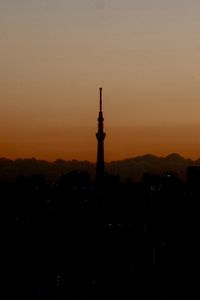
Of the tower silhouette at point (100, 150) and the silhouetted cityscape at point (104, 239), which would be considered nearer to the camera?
the silhouetted cityscape at point (104, 239)

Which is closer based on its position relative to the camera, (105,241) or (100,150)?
(105,241)

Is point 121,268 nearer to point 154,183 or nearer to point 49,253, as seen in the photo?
point 49,253

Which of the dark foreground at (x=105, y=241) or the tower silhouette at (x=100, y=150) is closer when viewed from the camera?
the dark foreground at (x=105, y=241)

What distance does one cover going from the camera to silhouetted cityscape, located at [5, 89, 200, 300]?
97.1 meters

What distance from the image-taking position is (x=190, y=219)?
147 m

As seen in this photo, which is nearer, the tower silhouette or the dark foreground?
the dark foreground

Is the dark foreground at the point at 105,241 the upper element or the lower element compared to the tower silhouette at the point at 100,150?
lower

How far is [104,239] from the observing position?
460 ft

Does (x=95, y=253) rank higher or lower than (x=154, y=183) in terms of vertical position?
lower

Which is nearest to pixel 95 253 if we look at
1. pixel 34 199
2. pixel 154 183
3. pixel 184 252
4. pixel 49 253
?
pixel 49 253

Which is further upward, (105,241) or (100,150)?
(100,150)

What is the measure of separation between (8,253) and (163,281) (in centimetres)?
4024

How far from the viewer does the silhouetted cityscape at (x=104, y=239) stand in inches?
3821

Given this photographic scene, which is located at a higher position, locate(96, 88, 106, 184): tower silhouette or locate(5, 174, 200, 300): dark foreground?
locate(96, 88, 106, 184): tower silhouette
